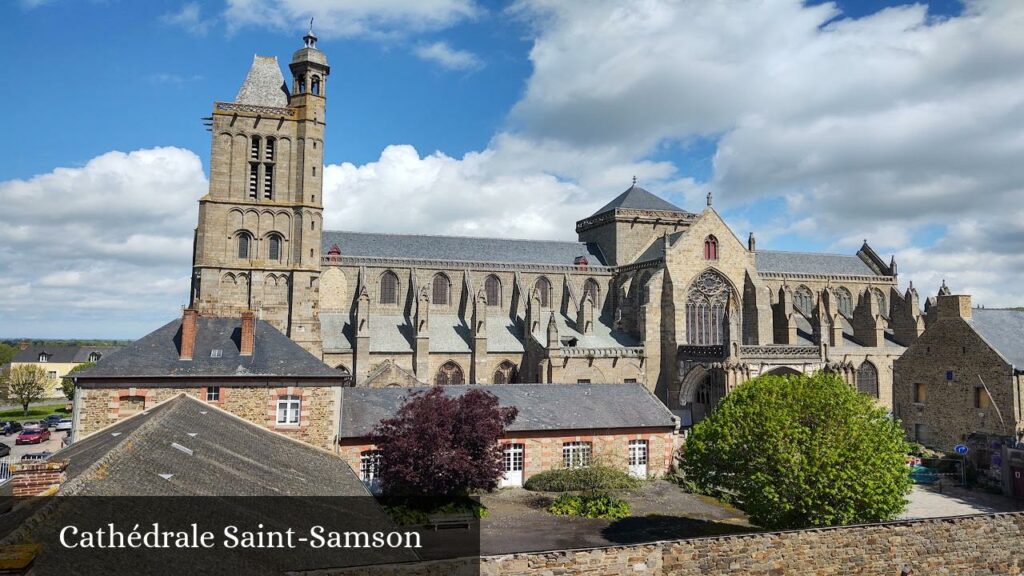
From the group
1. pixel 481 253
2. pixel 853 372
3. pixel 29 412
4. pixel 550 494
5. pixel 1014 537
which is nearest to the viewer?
pixel 1014 537

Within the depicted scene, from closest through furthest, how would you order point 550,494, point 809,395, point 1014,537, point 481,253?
point 1014,537 → point 809,395 → point 550,494 → point 481,253

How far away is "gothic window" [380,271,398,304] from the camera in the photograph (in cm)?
4166

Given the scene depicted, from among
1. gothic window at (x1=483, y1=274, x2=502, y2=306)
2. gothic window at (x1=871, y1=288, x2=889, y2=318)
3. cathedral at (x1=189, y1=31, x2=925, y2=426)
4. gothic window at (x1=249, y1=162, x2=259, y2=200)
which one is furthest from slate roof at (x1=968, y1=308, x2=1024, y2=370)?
gothic window at (x1=249, y1=162, x2=259, y2=200)

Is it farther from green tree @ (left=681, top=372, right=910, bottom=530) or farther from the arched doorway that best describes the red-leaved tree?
the arched doorway

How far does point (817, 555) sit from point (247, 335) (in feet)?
59.9

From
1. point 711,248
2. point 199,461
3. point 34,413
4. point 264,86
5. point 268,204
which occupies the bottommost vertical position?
point 34,413

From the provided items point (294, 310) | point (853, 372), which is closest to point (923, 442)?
point (853, 372)

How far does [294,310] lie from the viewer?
A: 1464 inches

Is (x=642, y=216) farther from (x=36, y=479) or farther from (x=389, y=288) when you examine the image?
(x=36, y=479)

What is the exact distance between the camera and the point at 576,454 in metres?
28.1

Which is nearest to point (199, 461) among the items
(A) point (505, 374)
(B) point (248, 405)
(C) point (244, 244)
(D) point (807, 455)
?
(B) point (248, 405)

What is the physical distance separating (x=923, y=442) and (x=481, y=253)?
91.9ft

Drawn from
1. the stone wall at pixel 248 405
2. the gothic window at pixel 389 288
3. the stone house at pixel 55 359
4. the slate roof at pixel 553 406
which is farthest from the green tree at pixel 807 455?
the stone house at pixel 55 359

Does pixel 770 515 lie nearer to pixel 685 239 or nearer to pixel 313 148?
pixel 685 239
